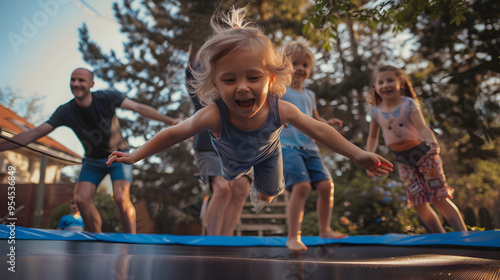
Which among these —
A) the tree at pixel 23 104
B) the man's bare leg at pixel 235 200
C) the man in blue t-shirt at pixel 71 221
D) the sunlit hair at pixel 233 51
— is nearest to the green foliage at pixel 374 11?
the sunlit hair at pixel 233 51

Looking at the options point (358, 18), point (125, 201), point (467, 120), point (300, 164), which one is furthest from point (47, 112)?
point (467, 120)

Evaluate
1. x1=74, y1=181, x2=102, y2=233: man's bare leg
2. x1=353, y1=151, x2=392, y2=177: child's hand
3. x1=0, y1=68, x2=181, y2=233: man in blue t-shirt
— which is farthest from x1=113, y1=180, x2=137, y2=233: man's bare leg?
x1=353, y1=151, x2=392, y2=177: child's hand

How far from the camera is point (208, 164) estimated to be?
83.7 inches

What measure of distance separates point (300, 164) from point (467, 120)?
126 cm

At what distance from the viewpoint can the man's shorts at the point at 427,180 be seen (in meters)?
1.98

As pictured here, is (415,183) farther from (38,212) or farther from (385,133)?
(38,212)

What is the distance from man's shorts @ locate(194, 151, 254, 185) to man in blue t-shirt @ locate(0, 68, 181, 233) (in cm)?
28

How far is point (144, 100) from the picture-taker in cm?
388

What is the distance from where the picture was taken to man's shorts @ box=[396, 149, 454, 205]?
1982 mm

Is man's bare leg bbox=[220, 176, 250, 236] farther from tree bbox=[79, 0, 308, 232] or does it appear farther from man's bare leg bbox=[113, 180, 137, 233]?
tree bbox=[79, 0, 308, 232]

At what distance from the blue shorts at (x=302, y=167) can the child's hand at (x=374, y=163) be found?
0.84m

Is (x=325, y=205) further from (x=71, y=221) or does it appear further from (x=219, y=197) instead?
(x=71, y=221)

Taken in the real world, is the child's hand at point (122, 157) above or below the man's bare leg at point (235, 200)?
above

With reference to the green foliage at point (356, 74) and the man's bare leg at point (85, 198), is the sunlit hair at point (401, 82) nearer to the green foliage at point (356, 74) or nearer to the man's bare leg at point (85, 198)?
the green foliage at point (356, 74)
